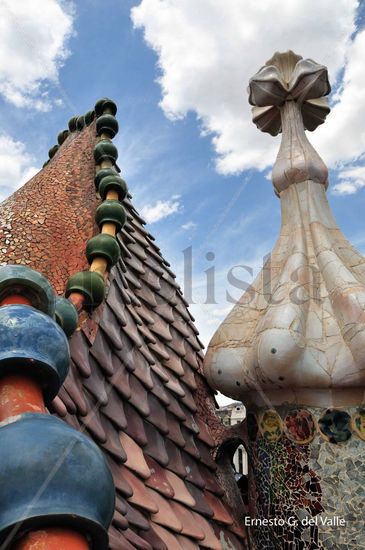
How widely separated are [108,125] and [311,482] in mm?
2560

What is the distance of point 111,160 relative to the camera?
3.30m

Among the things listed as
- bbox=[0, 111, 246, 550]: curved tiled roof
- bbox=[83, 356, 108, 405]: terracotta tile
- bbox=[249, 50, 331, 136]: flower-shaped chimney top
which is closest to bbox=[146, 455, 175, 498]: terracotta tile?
bbox=[0, 111, 246, 550]: curved tiled roof

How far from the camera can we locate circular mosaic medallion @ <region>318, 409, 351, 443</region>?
2514 mm

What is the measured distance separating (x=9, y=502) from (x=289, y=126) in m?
3.25

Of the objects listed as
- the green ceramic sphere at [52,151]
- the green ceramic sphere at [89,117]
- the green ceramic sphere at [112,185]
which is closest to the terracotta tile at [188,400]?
the green ceramic sphere at [112,185]

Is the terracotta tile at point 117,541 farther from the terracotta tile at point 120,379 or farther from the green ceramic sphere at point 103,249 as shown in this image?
the green ceramic sphere at point 103,249

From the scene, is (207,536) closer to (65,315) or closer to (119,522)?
(119,522)

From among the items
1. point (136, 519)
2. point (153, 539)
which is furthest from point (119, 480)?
point (153, 539)

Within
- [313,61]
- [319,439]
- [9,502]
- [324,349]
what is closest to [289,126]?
[313,61]

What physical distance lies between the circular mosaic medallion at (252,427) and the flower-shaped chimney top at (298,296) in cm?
11

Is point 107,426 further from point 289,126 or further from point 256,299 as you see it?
point 289,126

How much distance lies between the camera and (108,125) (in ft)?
11.9

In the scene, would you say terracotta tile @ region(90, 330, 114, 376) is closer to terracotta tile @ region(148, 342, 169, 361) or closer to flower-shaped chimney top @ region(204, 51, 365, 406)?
terracotta tile @ region(148, 342, 169, 361)

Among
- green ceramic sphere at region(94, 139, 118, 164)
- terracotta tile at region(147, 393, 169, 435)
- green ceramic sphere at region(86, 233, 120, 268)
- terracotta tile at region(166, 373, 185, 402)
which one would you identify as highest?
green ceramic sphere at region(94, 139, 118, 164)
